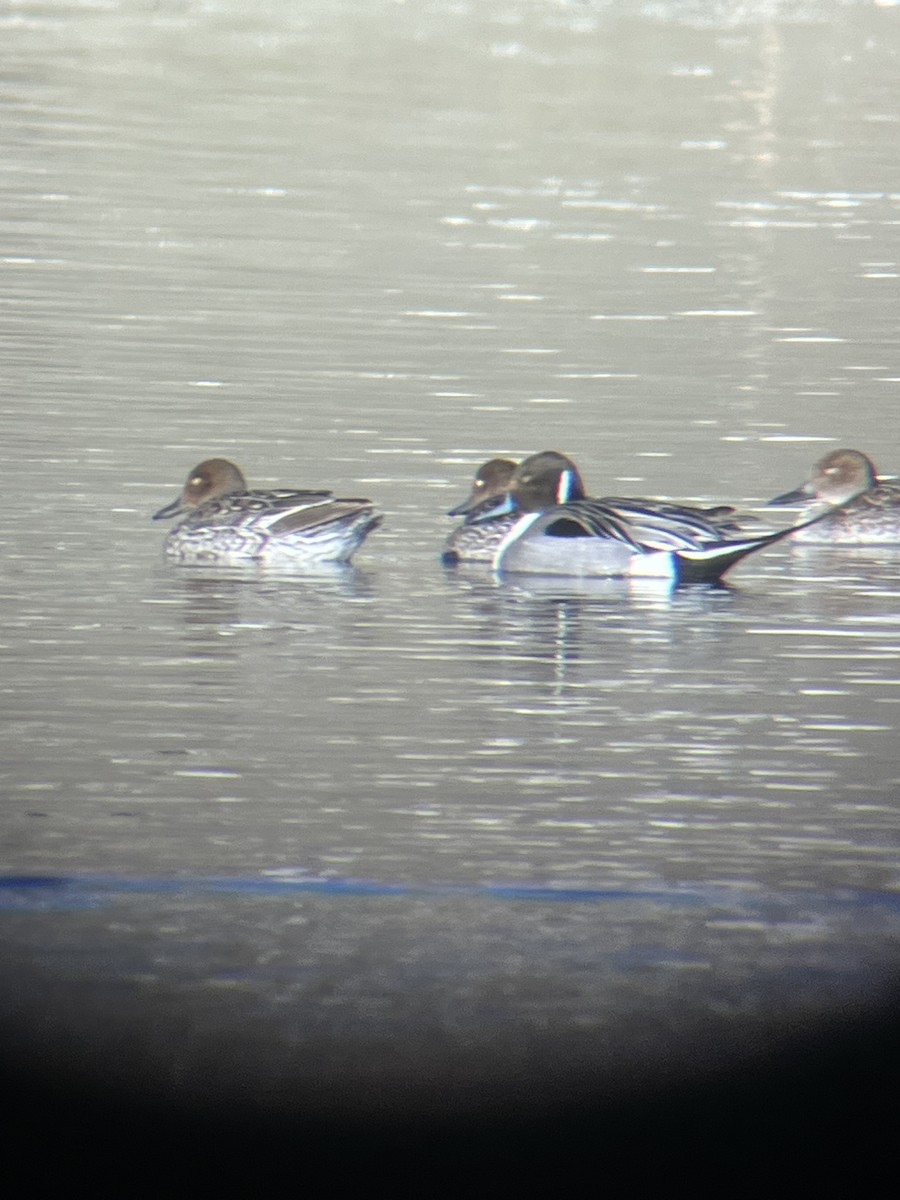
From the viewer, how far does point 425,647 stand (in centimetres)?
847

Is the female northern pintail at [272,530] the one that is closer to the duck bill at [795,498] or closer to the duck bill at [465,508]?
the duck bill at [465,508]

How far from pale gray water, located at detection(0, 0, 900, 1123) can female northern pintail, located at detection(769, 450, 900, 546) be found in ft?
0.47

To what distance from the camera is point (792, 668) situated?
8.23 m

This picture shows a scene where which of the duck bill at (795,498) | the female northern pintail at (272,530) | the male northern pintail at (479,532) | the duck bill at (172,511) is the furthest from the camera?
the duck bill at (795,498)

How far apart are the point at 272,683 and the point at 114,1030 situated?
10.6 ft

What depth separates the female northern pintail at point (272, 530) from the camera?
1001cm

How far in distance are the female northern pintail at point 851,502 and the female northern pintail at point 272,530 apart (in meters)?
2.08

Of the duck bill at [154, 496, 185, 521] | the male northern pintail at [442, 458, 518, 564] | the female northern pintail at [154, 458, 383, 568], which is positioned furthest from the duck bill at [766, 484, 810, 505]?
the duck bill at [154, 496, 185, 521]

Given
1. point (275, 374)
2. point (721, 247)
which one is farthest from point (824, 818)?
point (721, 247)

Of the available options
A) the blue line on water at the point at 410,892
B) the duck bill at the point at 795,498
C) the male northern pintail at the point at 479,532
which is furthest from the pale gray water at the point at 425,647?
the duck bill at the point at 795,498

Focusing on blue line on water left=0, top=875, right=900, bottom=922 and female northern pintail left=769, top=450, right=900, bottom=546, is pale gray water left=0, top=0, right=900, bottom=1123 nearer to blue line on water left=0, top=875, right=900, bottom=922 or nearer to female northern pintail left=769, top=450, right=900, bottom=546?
blue line on water left=0, top=875, right=900, bottom=922

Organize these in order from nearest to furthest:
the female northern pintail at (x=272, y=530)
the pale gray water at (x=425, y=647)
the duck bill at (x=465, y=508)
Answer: the pale gray water at (x=425, y=647), the female northern pintail at (x=272, y=530), the duck bill at (x=465, y=508)

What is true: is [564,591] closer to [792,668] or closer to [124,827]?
[792,668]

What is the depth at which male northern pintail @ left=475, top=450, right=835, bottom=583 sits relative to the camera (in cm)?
974
